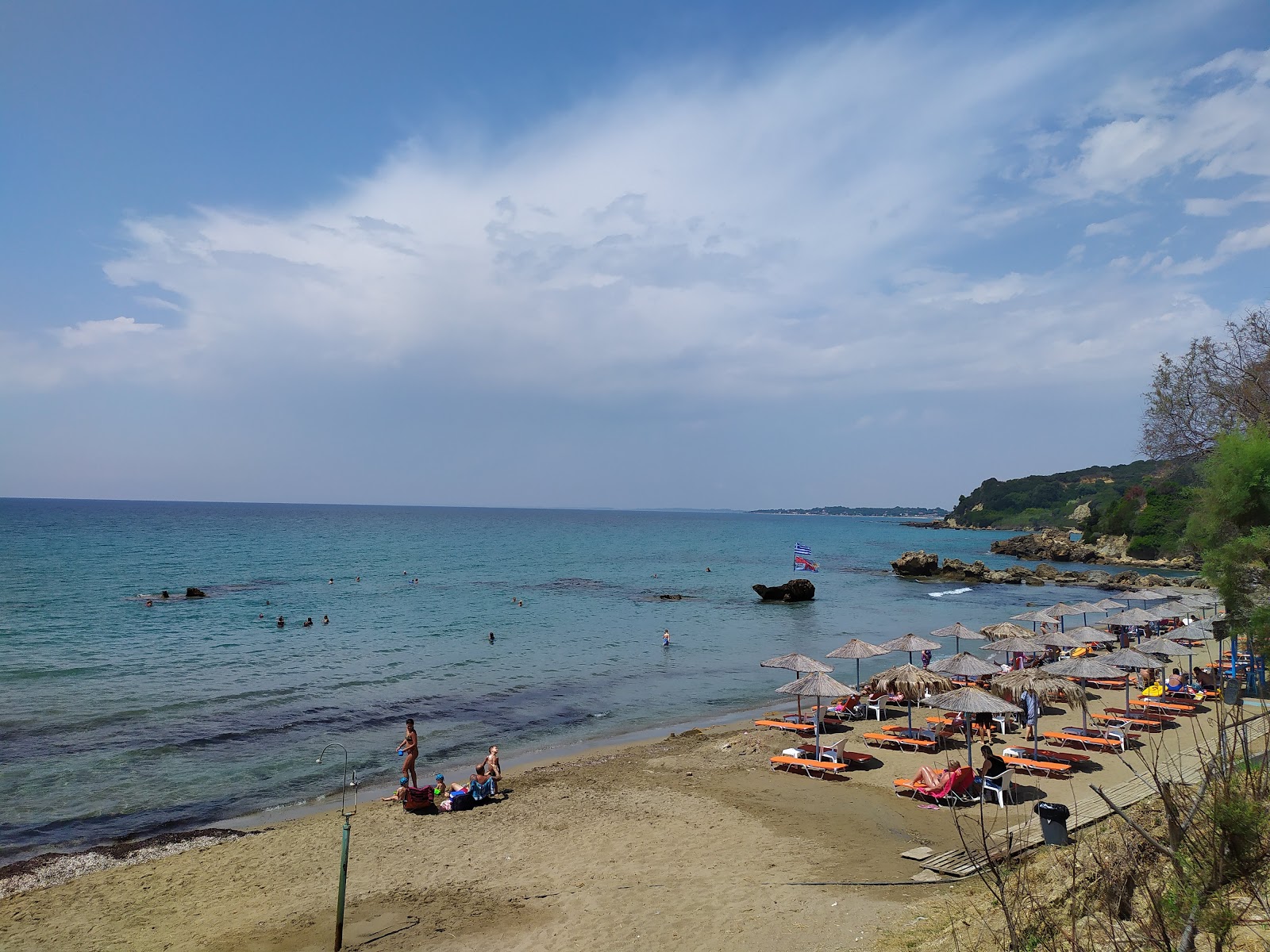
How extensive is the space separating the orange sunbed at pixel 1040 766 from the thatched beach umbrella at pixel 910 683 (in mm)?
2765

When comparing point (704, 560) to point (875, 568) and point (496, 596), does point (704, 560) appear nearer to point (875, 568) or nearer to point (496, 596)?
point (875, 568)

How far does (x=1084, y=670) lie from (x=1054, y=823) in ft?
31.7

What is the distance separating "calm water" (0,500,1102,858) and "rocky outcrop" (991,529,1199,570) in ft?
104

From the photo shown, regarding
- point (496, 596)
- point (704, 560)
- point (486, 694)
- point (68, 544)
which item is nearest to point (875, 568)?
point (704, 560)

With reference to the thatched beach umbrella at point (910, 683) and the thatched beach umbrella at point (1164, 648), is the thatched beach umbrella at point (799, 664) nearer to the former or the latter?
the thatched beach umbrella at point (910, 683)

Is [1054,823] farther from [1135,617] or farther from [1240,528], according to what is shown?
Answer: [1135,617]

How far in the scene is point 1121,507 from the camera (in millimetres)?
95062

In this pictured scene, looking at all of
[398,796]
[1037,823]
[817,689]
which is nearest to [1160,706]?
[817,689]

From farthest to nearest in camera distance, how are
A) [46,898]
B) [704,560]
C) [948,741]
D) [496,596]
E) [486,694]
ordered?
[704,560] → [496,596] → [486,694] → [948,741] → [46,898]

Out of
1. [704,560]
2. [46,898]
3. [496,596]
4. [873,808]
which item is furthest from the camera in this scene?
[704,560]

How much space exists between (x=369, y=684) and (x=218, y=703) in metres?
4.84

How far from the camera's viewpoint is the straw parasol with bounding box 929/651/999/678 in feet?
58.2

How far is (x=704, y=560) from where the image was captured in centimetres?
9119

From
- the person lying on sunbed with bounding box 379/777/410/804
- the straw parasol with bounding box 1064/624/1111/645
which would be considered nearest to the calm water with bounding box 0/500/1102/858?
the person lying on sunbed with bounding box 379/777/410/804
